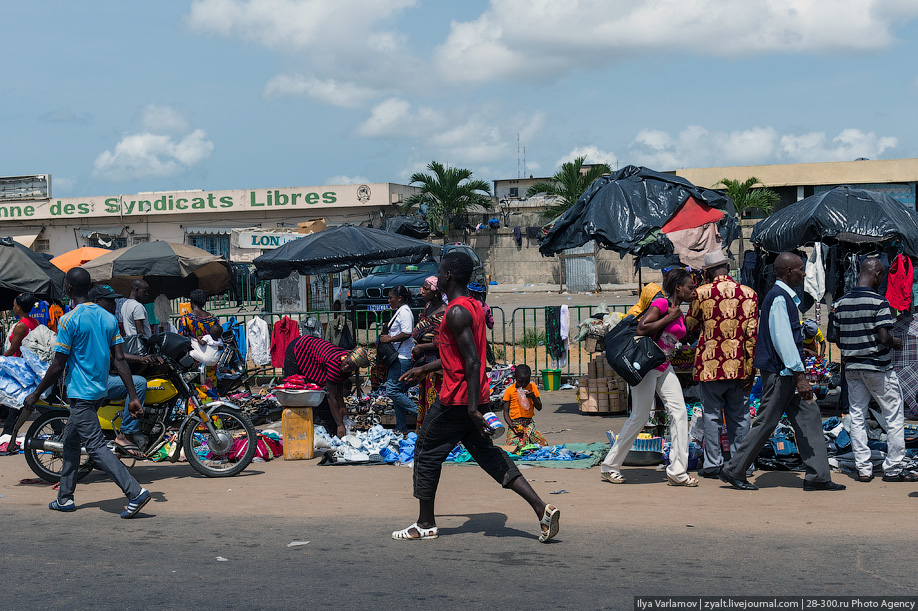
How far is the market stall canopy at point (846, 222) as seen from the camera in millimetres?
10031

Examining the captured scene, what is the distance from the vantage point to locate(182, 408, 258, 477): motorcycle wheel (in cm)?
829

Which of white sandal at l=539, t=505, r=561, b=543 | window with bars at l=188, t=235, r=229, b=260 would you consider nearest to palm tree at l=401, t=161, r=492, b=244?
window with bars at l=188, t=235, r=229, b=260

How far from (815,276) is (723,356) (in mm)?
4293

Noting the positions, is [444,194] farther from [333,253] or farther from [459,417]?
[459,417]

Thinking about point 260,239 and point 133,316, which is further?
point 260,239

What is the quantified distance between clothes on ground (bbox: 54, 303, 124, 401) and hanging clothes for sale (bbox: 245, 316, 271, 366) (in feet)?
21.1

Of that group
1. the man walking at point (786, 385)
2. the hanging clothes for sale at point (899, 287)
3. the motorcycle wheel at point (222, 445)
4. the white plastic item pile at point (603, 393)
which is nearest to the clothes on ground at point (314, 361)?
the motorcycle wheel at point (222, 445)

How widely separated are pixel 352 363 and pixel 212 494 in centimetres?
261

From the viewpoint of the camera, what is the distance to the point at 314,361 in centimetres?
984

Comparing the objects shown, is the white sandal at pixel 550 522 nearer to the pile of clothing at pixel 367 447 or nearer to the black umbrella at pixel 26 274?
the pile of clothing at pixel 367 447

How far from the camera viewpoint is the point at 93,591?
16.1ft

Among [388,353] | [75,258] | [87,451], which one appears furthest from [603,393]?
[75,258]

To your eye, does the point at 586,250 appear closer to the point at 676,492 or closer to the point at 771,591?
the point at 676,492

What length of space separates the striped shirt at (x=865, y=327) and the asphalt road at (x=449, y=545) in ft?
3.51
